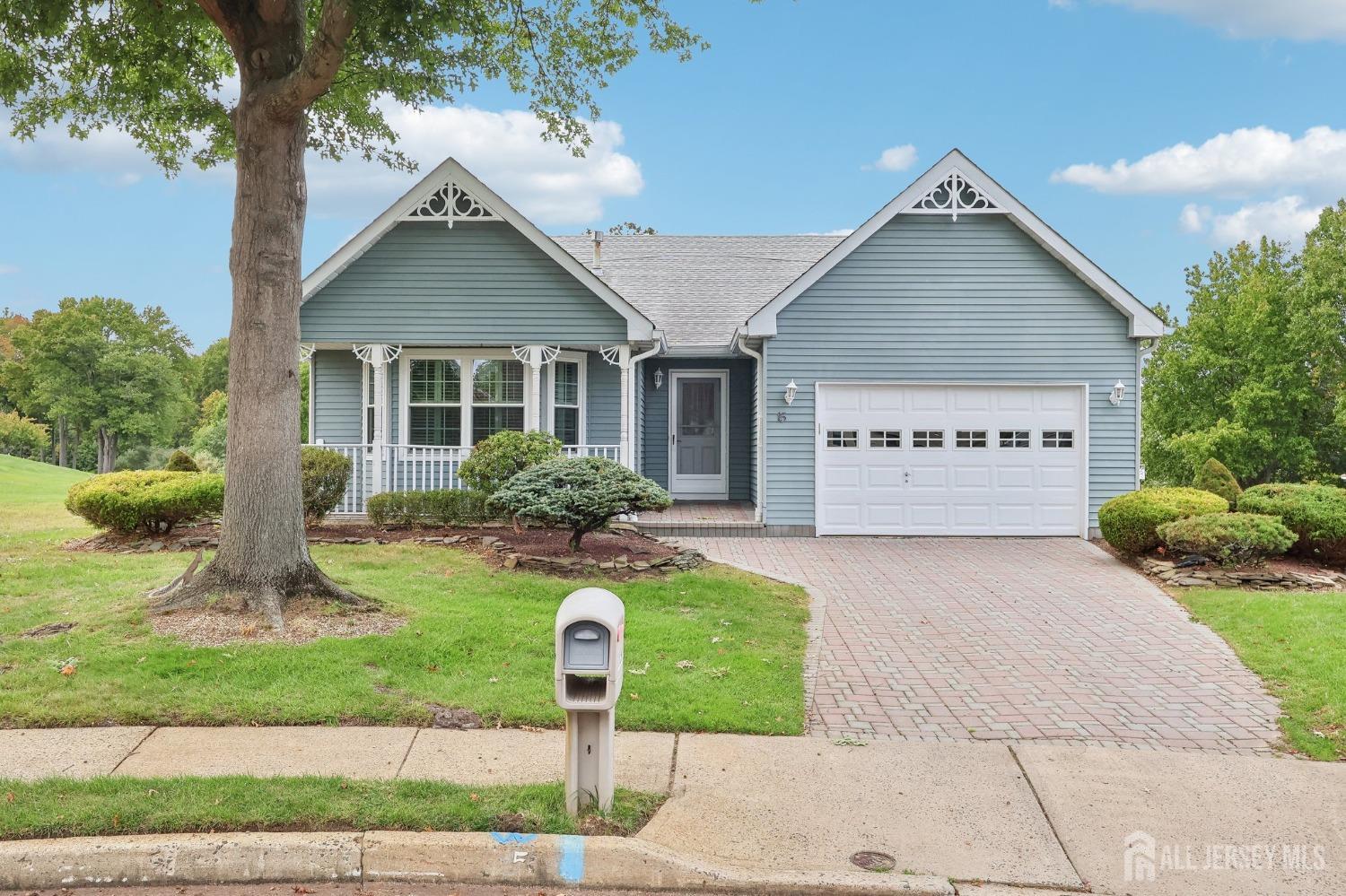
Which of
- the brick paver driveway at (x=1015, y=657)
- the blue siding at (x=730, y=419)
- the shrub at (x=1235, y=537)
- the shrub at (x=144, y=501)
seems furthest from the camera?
the blue siding at (x=730, y=419)

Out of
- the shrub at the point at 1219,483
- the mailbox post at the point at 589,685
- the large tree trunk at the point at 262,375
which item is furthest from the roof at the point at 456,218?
the mailbox post at the point at 589,685

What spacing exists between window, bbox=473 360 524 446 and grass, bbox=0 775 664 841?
34.8 ft

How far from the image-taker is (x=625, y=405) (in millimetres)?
14359

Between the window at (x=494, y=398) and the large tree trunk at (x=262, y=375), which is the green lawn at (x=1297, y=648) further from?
the window at (x=494, y=398)

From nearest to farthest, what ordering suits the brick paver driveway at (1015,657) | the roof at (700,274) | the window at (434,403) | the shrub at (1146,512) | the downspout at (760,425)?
1. the brick paver driveway at (1015,657)
2. the shrub at (1146,512)
3. the downspout at (760,425)
4. the window at (434,403)
5. the roof at (700,274)

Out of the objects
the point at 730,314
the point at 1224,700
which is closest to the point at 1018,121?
the point at 730,314

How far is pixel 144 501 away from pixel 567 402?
6.42m

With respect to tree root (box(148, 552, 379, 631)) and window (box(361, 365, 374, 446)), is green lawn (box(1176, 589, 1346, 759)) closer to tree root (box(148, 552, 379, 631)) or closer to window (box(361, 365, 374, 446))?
tree root (box(148, 552, 379, 631))

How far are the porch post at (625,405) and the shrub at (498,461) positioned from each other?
1980mm

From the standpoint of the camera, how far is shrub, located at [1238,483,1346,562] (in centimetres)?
1087

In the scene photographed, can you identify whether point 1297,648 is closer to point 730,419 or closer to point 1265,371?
point 730,419

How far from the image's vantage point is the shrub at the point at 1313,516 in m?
10.9

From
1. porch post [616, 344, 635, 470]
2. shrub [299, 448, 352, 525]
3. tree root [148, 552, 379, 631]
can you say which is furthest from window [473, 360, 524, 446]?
tree root [148, 552, 379, 631]

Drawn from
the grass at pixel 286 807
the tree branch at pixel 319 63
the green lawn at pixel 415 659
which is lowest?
the grass at pixel 286 807
